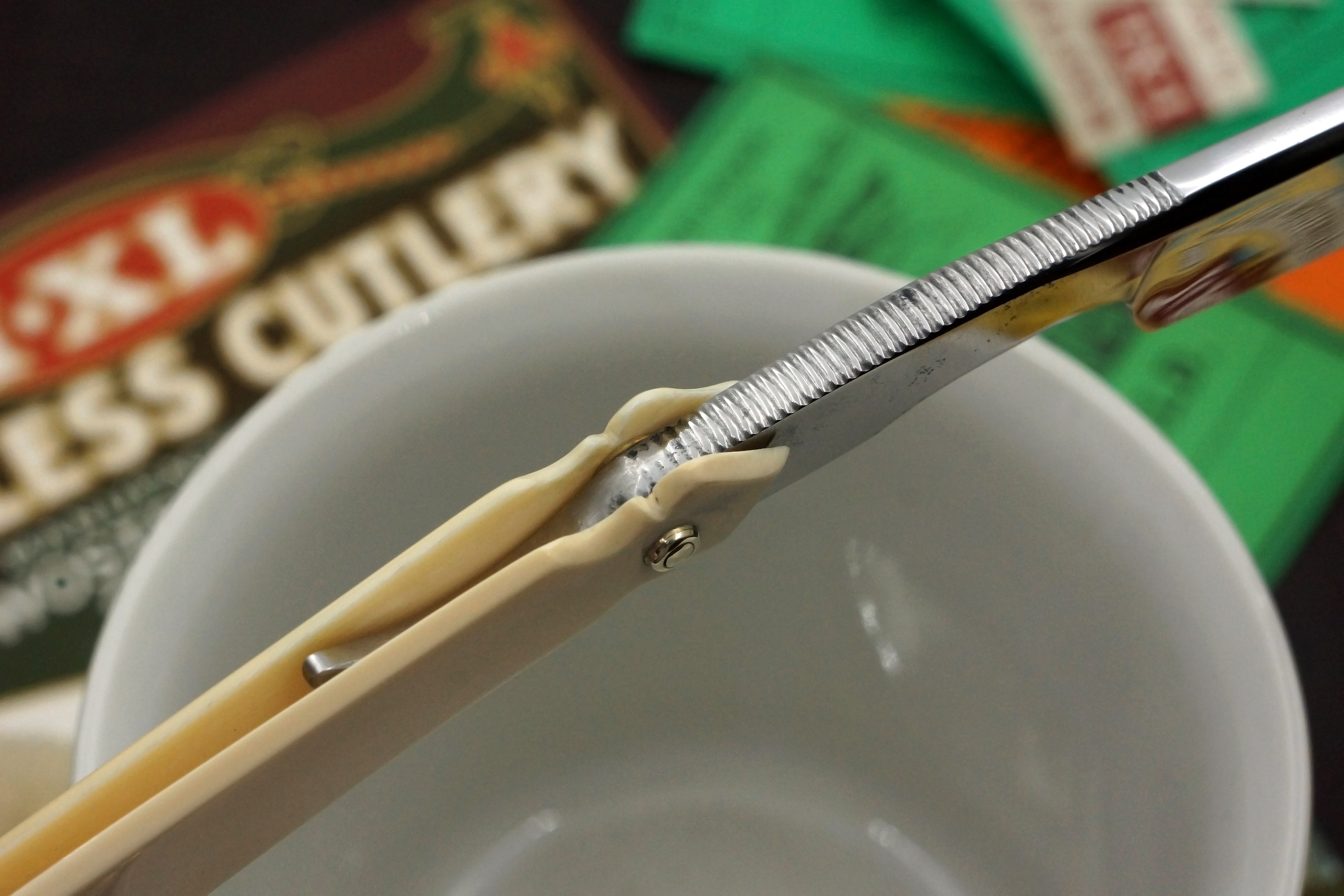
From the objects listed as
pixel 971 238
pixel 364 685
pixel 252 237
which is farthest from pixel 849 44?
pixel 364 685

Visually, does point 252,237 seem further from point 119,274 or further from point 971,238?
point 971,238

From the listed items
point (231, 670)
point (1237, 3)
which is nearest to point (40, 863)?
point (231, 670)

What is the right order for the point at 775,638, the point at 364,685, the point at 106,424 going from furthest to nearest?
the point at 106,424
the point at 775,638
the point at 364,685

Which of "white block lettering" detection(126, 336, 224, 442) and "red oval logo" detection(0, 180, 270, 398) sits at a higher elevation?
"red oval logo" detection(0, 180, 270, 398)

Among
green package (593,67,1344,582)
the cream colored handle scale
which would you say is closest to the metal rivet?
the cream colored handle scale

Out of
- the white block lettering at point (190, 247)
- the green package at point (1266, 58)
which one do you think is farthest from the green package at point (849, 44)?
the white block lettering at point (190, 247)

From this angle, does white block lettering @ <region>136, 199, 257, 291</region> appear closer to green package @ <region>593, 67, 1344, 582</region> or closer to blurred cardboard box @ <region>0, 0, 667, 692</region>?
blurred cardboard box @ <region>0, 0, 667, 692</region>
